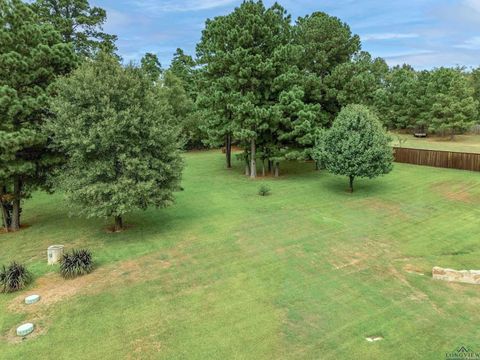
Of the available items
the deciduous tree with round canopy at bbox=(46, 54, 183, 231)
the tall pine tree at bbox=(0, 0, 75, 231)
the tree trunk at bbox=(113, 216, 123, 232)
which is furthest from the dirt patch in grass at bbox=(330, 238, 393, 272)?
the tall pine tree at bbox=(0, 0, 75, 231)

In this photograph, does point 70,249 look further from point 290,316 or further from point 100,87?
point 290,316

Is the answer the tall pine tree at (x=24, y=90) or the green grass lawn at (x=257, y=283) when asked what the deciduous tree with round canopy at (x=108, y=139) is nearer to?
the tall pine tree at (x=24, y=90)

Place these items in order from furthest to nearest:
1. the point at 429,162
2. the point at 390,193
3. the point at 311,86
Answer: the point at 429,162, the point at 311,86, the point at 390,193

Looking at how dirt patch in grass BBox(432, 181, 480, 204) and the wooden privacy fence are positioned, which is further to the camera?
the wooden privacy fence

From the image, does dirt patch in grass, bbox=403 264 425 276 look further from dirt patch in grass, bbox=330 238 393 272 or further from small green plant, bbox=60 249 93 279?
small green plant, bbox=60 249 93 279

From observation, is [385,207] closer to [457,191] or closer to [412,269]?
[457,191]

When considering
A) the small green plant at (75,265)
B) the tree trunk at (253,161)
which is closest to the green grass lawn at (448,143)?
the tree trunk at (253,161)

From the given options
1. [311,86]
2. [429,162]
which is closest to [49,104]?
[311,86]
